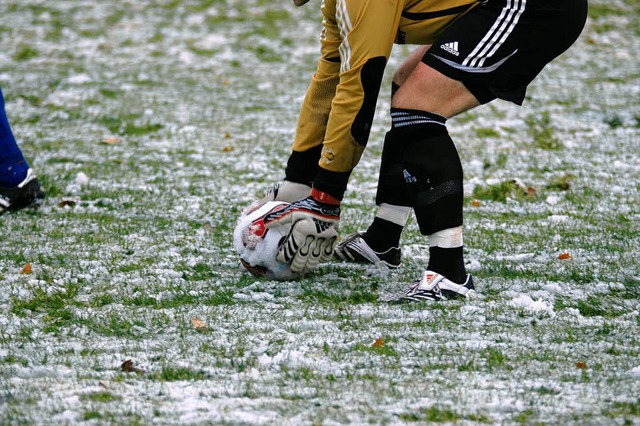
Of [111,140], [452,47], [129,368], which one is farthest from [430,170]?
[111,140]

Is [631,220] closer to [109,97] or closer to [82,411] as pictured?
[82,411]

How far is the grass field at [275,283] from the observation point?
289 centimetres

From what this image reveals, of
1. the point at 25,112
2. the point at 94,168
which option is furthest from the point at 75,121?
the point at 94,168

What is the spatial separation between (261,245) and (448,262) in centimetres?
84

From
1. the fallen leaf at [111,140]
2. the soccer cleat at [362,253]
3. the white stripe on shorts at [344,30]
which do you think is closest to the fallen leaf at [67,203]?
the fallen leaf at [111,140]

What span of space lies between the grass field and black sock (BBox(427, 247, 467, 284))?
5.6 inches

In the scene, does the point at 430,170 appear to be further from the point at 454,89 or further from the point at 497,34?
the point at 497,34

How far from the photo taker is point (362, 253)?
15.1 ft

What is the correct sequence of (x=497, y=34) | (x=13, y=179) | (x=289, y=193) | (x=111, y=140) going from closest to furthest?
(x=497, y=34), (x=289, y=193), (x=13, y=179), (x=111, y=140)

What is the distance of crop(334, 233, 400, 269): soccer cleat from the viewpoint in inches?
179

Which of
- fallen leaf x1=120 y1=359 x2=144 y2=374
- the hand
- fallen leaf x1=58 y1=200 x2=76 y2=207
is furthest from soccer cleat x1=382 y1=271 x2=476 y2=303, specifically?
fallen leaf x1=58 y1=200 x2=76 y2=207

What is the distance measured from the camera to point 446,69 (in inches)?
148

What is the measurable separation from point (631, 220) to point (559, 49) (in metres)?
1.76

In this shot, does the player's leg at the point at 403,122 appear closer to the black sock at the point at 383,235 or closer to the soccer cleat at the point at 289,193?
the black sock at the point at 383,235
